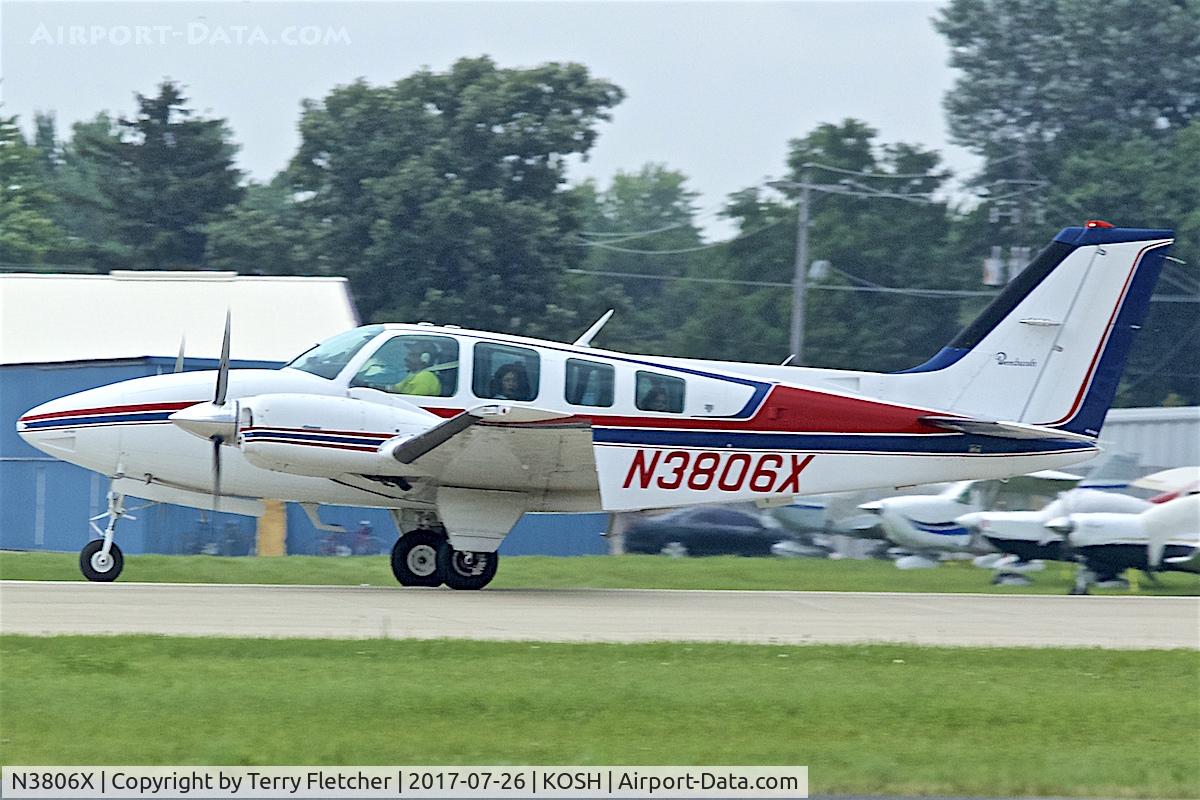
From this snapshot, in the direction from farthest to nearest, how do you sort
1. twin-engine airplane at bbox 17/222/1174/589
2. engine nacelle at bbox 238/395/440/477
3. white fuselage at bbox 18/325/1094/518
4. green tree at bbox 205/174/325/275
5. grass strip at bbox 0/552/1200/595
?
green tree at bbox 205/174/325/275
grass strip at bbox 0/552/1200/595
white fuselage at bbox 18/325/1094/518
twin-engine airplane at bbox 17/222/1174/589
engine nacelle at bbox 238/395/440/477

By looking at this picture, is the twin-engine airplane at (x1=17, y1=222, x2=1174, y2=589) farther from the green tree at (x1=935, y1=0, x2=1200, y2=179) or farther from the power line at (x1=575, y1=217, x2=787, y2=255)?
the green tree at (x1=935, y1=0, x2=1200, y2=179)

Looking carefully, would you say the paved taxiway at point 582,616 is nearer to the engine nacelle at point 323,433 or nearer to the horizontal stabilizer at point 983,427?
the engine nacelle at point 323,433

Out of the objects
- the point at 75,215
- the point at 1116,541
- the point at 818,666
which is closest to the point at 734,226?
the point at 75,215

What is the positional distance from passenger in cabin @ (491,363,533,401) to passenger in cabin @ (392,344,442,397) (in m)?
0.53

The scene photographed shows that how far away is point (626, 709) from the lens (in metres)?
8.13

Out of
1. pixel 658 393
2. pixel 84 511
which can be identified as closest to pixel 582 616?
pixel 658 393

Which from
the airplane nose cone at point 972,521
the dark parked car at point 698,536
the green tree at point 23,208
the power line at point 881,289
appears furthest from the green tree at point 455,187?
the airplane nose cone at point 972,521

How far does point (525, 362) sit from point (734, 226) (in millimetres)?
30971

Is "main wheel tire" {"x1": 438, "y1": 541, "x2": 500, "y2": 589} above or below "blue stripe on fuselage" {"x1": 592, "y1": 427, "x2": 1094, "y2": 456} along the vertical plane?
below

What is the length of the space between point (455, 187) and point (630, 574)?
20988 millimetres

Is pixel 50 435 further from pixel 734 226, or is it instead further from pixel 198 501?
pixel 734 226

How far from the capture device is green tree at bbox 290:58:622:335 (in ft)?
119

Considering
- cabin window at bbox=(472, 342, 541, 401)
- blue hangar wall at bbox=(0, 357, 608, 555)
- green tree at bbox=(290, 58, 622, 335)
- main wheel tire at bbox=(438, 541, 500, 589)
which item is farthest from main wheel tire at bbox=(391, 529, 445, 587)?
green tree at bbox=(290, 58, 622, 335)

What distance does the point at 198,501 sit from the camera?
14742mm
